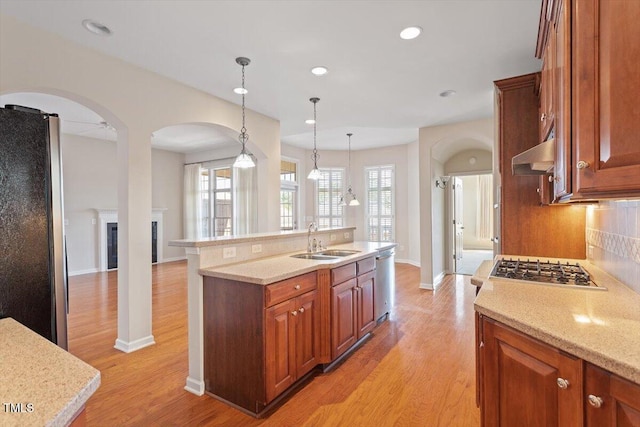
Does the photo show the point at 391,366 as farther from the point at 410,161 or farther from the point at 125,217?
the point at 410,161

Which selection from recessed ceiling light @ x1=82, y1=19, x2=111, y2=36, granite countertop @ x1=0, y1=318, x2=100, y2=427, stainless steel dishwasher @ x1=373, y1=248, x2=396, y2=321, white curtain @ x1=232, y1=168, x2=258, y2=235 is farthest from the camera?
white curtain @ x1=232, y1=168, x2=258, y2=235

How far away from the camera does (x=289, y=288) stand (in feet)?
7.25

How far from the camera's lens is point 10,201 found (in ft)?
4.17

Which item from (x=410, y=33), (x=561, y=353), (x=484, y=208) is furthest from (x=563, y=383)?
(x=484, y=208)

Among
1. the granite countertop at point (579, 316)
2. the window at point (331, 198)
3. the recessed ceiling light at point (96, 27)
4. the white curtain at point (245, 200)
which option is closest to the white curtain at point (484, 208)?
the window at point (331, 198)

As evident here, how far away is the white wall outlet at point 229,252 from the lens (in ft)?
8.23

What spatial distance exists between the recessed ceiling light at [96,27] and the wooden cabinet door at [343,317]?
275cm

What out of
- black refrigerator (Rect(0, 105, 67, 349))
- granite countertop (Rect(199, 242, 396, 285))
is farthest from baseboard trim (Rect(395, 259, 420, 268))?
black refrigerator (Rect(0, 105, 67, 349))

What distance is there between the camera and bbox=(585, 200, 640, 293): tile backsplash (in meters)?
1.51

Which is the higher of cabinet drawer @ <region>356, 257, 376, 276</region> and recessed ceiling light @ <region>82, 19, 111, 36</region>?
recessed ceiling light @ <region>82, 19, 111, 36</region>

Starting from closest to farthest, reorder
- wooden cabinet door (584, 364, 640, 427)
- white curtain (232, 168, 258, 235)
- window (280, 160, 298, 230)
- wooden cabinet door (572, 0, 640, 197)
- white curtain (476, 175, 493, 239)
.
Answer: wooden cabinet door (584, 364, 640, 427)
wooden cabinet door (572, 0, 640, 197)
white curtain (232, 168, 258, 235)
window (280, 160, 298, 230)
white curtain (476, 175, 493, 239)

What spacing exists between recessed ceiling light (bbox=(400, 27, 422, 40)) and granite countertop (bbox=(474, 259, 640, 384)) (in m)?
1.99

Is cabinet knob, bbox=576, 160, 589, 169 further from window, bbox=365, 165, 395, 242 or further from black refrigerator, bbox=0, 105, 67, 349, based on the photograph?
window, bbox=365, 165, 395, 242

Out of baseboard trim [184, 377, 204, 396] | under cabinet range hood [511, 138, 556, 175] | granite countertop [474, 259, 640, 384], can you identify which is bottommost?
baseboard trim [184, 377, 204, 396]
